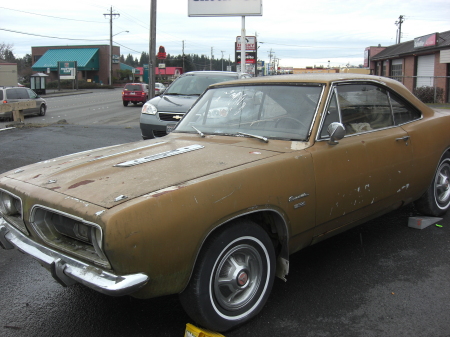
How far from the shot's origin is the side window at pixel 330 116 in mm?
3430

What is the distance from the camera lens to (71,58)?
70.2 metres

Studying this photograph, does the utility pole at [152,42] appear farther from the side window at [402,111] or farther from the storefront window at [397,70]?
the storefront window at [397,70]

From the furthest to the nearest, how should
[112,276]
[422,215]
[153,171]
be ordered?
[422,215]
[153,171]
[112,276]

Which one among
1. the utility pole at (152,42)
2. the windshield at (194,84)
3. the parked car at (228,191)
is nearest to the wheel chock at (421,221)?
the parked car at (228,191)

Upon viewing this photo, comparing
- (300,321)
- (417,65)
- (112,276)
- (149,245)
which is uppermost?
(417,65)

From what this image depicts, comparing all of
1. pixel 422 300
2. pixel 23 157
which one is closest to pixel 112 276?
pixel 422 300

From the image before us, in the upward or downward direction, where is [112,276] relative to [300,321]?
upward

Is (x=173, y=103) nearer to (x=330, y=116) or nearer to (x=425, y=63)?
(x=330, y=116)

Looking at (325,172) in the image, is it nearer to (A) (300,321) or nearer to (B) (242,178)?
(B) (242,178)

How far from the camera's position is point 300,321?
2934 millimetres

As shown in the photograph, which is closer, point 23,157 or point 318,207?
point 318,207

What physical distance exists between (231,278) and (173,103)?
697 cm

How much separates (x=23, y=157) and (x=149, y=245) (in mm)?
7339

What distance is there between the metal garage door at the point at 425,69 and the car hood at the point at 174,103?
2291 cm
